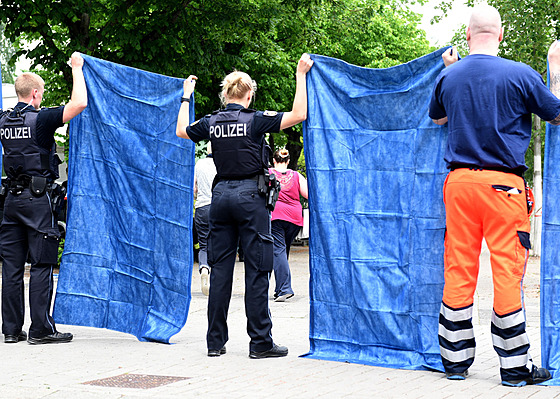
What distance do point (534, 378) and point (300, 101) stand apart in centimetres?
263

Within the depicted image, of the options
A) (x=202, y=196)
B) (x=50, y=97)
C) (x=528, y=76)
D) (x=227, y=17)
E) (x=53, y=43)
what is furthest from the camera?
(x=50, y=97)

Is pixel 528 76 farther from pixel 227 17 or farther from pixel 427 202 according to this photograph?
pixel 227 17

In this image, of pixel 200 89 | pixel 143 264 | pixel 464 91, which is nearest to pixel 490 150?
pixel 464 91

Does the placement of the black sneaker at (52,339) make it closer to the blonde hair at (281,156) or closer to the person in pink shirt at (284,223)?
the person in pink shirt at (284,223)

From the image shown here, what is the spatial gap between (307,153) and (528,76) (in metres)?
1.84

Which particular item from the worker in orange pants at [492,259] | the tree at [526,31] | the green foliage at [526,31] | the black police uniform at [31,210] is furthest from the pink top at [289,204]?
the green foliage at [526,31]

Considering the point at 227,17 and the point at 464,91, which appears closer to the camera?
the point at 464,91

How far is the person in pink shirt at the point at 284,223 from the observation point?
1042 cm

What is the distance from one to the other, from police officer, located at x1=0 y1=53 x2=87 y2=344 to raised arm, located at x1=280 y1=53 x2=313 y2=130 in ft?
6.23

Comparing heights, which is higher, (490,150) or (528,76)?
(528,76)

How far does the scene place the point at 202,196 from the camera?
35.5ft

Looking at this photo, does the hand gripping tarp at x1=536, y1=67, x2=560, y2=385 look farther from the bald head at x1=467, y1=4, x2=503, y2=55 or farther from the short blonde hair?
the short blonde hair

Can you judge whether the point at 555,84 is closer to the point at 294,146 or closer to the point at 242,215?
the point at 242,215

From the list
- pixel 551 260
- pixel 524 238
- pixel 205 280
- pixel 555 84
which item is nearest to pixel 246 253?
pixel 524 238
